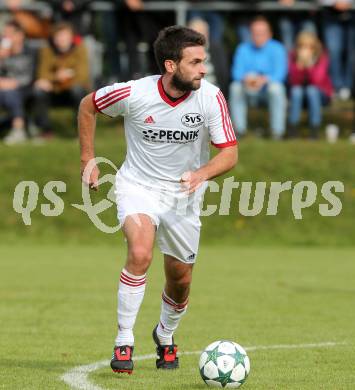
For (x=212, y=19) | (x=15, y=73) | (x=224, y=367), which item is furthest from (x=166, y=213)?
(x=212, y=19)

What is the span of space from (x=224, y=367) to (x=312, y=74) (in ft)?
45.1

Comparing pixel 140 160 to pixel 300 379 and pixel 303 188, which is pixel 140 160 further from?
pixel 303 188

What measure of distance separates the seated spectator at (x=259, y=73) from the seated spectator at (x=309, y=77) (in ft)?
0.67

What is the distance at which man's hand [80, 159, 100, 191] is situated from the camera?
26.7 feet

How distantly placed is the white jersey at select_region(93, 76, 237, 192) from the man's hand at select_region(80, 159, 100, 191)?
0.27 meters

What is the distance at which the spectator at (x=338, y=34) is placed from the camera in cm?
2100

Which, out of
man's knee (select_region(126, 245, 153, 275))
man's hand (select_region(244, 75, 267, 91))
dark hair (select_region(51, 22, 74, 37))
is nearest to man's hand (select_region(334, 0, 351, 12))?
man's hand (select_region(244, 75, 267, 91))

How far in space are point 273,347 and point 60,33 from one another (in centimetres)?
1240

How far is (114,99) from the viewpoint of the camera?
8.21 meters

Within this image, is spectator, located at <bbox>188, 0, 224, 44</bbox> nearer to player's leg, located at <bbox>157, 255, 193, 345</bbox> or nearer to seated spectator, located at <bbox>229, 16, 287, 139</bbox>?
seated spectator, located at <bbox>229, 16, 287, 139</bbox>

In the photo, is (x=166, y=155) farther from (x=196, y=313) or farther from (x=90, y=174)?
(x=196, y=313)

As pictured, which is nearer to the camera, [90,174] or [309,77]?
[90,174]

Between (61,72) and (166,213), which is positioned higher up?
(166,213)

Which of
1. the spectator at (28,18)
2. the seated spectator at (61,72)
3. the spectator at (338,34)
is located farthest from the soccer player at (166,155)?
the spectator at (28,18)
